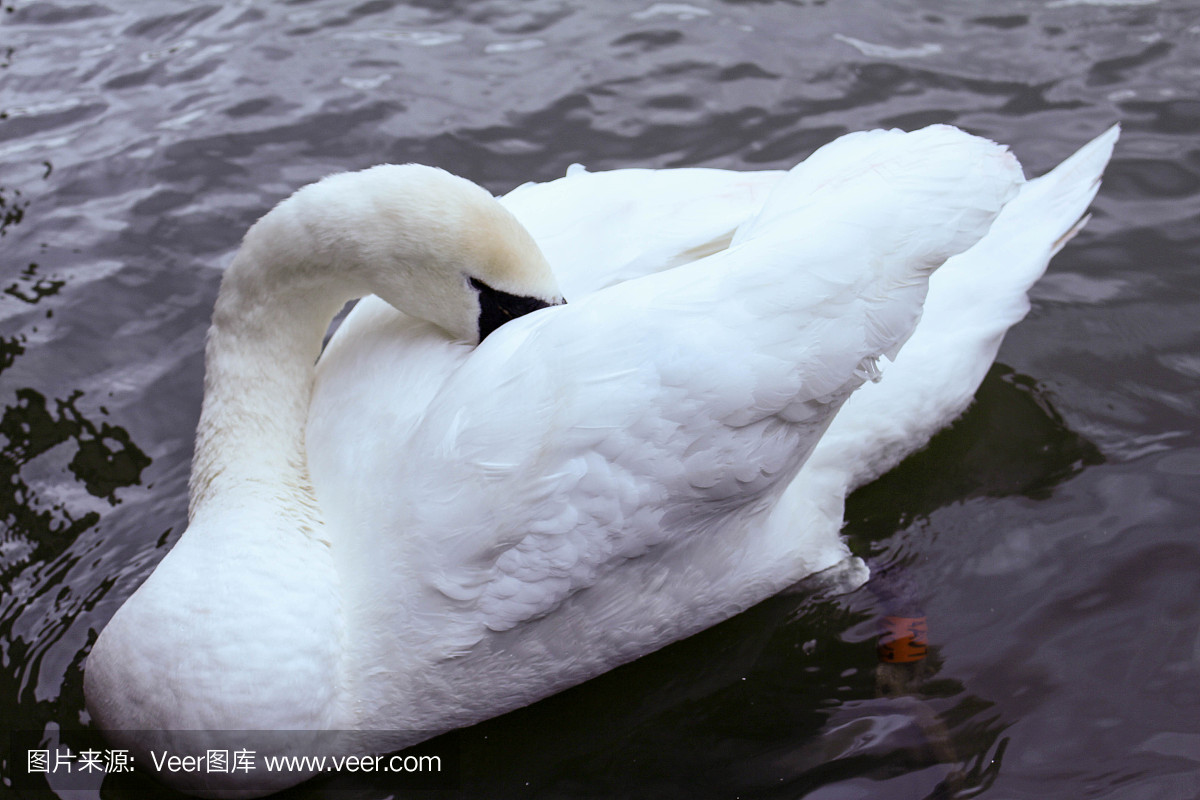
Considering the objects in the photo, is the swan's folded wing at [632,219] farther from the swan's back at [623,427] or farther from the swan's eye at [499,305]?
the swan's back at [623,427]

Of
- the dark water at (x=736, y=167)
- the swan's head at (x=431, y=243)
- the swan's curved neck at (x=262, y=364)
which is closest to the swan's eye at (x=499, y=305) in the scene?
the swan's head at (x=431, y=243)

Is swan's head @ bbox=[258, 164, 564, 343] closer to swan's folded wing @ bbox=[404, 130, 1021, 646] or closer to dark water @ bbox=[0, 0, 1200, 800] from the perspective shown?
swan's folded wing @ bbox=[404, 130, 1021, 646]

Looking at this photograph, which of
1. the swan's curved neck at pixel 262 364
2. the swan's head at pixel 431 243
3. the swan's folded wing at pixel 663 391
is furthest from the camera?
the swan's curved neck at pixel 262 364

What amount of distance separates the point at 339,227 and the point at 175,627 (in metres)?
1.18

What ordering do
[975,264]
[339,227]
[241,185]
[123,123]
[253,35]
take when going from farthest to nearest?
[253,35]
[123,123]
[241,185]
[975,264]
[339,227]

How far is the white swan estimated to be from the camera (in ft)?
9.29

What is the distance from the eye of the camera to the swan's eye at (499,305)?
10.6 ft

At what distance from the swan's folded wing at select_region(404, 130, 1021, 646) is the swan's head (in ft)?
0.80

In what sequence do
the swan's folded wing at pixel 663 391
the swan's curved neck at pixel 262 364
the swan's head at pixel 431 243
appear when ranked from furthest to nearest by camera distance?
1. the swan's curved neck at pixel 262 364
2. the swan's head at pixel 431 243
3. the swan's folded wing at pixel 663 391

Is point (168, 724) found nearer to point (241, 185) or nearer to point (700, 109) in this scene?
point (241, 185)

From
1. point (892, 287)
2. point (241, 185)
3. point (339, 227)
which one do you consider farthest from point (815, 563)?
point (241, 185)

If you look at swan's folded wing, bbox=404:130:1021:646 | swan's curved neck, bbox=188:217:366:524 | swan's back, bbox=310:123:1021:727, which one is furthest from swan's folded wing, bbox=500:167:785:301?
swan's curved neck, bbox=188:217:366:524

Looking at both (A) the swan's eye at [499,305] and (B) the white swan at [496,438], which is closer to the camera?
(B) the white swan at [496,438]

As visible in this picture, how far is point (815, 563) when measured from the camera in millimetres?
3641
